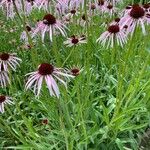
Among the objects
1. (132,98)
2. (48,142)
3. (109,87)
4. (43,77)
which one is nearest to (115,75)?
(109,87)

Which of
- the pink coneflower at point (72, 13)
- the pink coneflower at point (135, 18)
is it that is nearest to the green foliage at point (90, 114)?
the pink coneflower at point (135, 18)

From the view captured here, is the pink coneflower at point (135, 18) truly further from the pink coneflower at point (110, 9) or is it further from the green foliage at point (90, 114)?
the pink coneflower at point (110, 9)

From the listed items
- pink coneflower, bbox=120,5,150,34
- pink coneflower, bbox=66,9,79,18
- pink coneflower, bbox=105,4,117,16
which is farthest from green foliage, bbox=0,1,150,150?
pink coneflower, bbox=105,4,117,16

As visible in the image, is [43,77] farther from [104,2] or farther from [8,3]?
[104,2]

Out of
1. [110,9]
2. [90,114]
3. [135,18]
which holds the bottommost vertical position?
[90,114]

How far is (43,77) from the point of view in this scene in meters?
1.79

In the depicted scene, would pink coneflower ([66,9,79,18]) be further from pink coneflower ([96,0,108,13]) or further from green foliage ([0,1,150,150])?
green foliage ([0,1,150,150])

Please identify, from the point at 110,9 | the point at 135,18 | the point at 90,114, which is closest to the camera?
the point at 135,18

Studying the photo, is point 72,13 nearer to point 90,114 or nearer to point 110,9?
point 110,9

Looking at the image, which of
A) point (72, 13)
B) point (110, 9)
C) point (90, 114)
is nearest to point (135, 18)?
point (90, 114)

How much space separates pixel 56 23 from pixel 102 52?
107 centimetres

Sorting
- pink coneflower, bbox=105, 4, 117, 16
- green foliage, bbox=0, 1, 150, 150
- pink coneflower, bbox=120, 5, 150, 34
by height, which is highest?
pink coneflower, bbox=120, 5, 150, 34

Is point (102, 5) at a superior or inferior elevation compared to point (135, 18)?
inferior

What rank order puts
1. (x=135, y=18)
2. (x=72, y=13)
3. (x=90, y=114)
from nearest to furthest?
(x=135, y=18) → (x=90, y=114) → (x=72, y=13)
